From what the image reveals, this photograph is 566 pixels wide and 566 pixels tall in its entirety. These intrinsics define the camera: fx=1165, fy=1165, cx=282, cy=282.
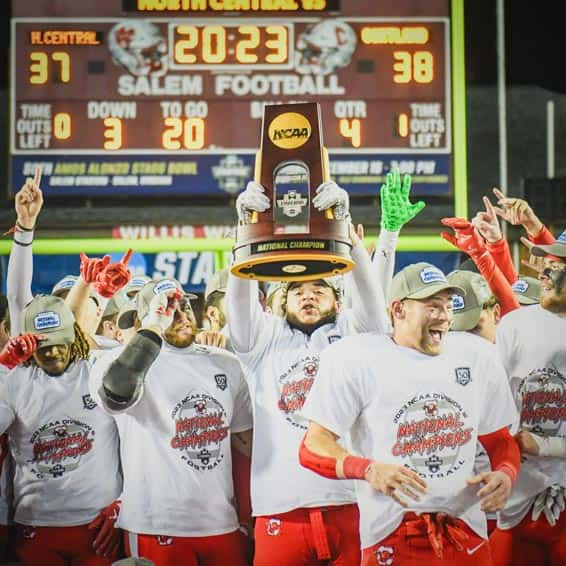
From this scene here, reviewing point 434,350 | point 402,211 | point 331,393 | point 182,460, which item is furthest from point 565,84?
point 182,460

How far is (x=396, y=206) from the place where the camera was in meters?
4.01

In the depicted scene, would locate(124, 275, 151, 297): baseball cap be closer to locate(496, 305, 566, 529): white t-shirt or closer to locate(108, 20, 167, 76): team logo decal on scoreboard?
locate(108, 20, 167, 76): team logo decal on scoreboard

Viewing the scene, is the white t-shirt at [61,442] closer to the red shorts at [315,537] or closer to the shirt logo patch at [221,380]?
the shirt logo patch at [221,380]

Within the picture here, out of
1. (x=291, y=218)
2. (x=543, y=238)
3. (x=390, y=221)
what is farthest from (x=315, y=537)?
(x=543, y=238)

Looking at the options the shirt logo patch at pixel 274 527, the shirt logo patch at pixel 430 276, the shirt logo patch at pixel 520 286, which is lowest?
the shirt logo patch at pixel 274 527

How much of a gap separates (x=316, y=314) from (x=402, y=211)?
1.67ft

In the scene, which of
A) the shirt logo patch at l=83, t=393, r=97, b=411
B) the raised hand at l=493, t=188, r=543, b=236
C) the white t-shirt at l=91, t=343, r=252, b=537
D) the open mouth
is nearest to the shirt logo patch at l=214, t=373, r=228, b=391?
the white t-shirt at l=91, t=343, r=252, b=537

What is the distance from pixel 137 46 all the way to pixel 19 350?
1.30m

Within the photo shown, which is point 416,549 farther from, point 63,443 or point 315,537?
point 63,443

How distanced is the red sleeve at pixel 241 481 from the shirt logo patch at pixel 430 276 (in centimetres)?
82

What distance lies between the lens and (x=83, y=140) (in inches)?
172

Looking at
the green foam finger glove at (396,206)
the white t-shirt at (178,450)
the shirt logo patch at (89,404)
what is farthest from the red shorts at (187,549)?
the green foam finger glove at (396,206)

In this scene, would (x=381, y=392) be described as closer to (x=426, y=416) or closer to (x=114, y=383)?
(x=426, y=416)

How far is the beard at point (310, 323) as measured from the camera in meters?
3.77
